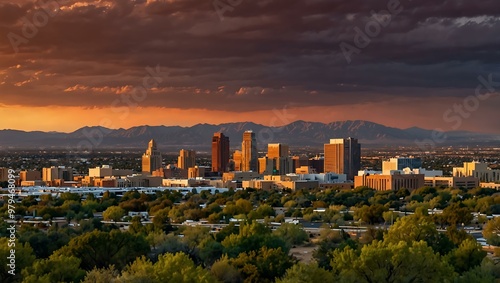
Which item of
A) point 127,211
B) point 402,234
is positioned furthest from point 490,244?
point 127,211

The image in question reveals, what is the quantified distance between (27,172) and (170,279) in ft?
508

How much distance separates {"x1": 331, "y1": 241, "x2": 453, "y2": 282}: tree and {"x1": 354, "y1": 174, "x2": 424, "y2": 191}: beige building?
125211mm

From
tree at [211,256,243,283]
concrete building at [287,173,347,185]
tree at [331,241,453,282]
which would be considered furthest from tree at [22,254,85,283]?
concrete building at [287,173,347,185]

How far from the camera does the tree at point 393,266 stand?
4228 centimetres

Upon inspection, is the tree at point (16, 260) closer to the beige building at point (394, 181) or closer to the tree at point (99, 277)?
the tree at point (99, 277)

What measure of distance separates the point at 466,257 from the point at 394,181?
119169 mm

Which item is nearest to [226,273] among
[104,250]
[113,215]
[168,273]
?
[168,273]

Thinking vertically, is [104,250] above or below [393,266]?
below

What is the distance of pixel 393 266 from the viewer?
4303 centimetres

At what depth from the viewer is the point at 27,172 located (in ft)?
617

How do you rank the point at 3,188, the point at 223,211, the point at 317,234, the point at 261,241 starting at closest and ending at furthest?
the point at 261,241, the point at 317,234, the point at 223,211, the point at 3,188

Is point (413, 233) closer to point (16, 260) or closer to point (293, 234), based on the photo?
→ point (293, 234)

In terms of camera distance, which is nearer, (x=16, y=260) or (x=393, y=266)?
(x=393, y=266)

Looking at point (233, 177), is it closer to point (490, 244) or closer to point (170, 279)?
point (490, 244)
